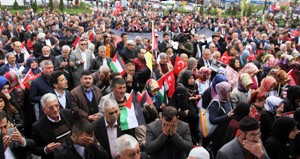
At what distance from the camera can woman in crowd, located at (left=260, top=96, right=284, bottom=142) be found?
4860 millimetres

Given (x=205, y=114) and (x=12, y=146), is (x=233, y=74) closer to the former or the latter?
(x=205, y=114)

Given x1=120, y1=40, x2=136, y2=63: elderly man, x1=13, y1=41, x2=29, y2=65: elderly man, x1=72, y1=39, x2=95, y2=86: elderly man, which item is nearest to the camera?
x1=72, y1=39, x2=95, y2=86: elderly man

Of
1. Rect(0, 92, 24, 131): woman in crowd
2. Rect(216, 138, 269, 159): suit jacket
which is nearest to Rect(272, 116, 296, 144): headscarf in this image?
Rect(216, 138, 269, 159): suit jacket

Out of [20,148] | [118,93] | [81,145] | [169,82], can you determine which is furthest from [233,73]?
[20,148]

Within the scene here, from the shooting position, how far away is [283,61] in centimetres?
866

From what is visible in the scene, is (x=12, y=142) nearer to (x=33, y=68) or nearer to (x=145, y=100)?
(x=145, y=100)

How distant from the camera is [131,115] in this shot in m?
4.42

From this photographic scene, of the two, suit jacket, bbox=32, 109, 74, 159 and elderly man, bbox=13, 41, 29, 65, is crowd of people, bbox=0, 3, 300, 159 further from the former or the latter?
elderly man, bbox=13, 41, 29, 65

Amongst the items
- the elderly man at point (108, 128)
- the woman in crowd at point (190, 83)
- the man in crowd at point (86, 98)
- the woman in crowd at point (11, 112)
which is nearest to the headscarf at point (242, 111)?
the elderly man at point (108, 128)

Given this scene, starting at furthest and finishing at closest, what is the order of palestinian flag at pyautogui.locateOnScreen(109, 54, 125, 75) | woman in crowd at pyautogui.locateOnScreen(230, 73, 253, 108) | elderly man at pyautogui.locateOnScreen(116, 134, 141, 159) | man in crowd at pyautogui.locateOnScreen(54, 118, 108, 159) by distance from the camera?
palestinian flag at pyautogui.locateOnScreen(109, 54, 125, 75), woman in crowd at pyautogui.locateOnScreen(230, 73, 253, 108), man in crowd at pyautogui.locateOnScreen(54, 118, 108, 159), elderly man at pyautogui.locateOnScreen(116, 134, 141, 159)

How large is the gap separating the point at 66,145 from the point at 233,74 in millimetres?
4637

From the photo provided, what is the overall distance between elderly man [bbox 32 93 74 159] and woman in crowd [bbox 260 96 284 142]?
2570 millimetres

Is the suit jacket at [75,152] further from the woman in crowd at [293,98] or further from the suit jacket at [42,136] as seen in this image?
the woman in crowd at [293,98]

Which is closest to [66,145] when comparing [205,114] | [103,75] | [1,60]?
[205,114]
